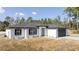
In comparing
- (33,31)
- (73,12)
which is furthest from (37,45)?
(73,12)

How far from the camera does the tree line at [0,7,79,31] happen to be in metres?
3.82

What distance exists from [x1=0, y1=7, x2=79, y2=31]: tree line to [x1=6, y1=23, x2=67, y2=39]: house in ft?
0.18

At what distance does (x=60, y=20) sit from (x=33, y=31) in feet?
1.30

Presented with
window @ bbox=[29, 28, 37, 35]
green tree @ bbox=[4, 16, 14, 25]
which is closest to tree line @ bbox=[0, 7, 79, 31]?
green tree @ bbox=[4, 16, 14, 25]

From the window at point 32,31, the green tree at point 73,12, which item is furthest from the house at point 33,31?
the green tree at point 73,12

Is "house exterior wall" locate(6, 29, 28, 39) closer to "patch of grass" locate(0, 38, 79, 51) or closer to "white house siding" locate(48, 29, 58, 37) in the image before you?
"patch of grass" locate(0, 38, 79, 51)

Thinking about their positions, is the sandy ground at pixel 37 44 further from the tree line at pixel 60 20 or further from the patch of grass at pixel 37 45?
the tree line at pixel 60 20

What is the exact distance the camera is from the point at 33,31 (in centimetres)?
386

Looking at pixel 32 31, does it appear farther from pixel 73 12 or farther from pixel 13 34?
pixel 73 12

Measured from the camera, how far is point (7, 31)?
3.83 metres

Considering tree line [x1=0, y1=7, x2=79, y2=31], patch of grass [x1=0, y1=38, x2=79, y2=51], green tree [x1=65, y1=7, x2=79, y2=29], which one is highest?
green tree [x1=65, y1=7, x2=79, y2=29]
